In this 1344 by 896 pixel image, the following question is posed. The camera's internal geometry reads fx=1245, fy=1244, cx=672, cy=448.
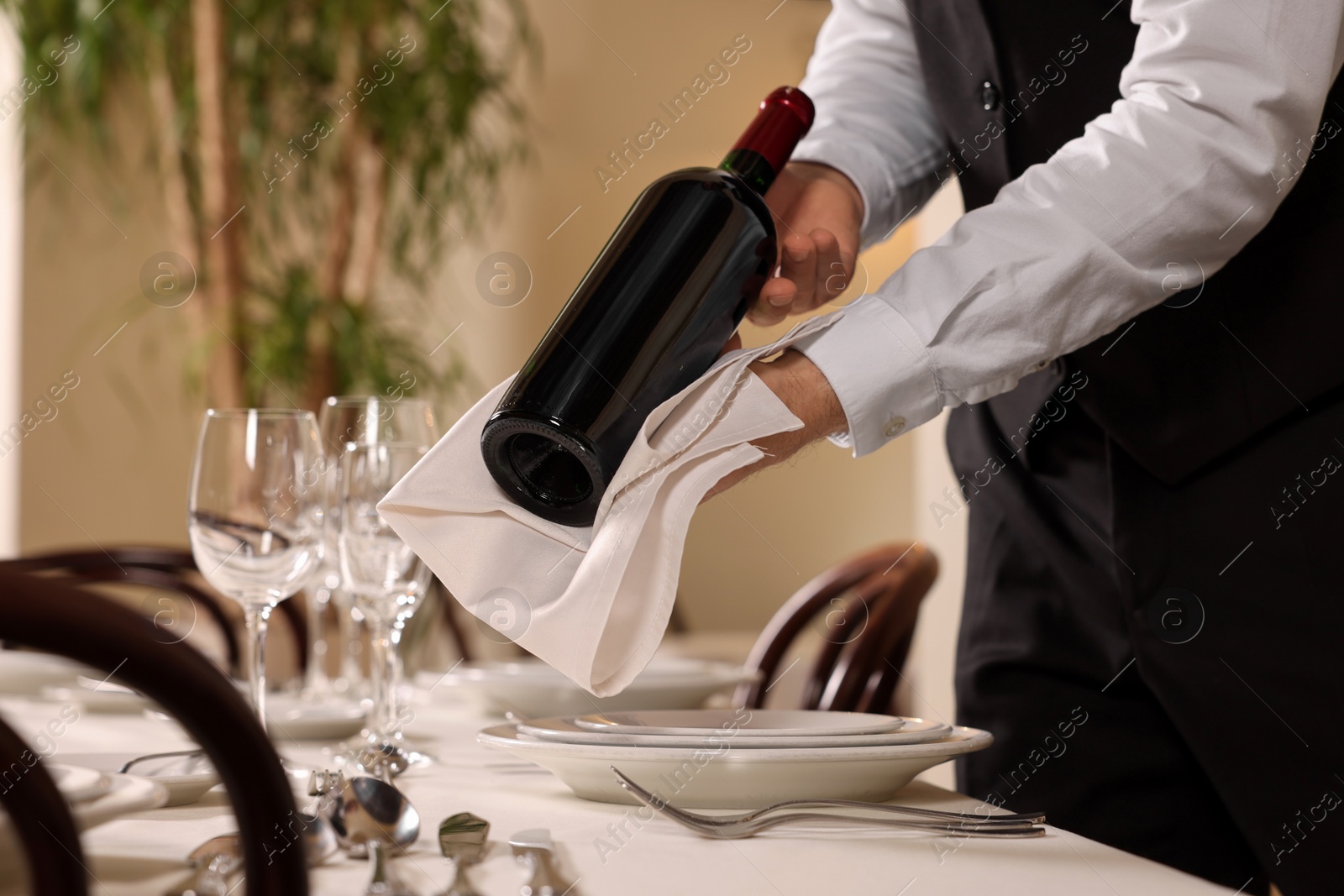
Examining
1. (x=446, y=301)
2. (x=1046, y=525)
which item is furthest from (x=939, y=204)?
(x=446, y=301)

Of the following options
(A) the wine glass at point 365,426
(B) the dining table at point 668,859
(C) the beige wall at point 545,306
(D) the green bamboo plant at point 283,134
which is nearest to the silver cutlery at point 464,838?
(B) the dining table at point 668,859

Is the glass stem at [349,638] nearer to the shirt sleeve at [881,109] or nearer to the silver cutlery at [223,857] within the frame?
the silver cutlery at [223,857]

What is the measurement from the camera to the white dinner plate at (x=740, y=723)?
617 mm

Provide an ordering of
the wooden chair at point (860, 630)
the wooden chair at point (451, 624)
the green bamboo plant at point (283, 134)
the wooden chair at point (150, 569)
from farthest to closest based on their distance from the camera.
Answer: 1. the green bamboo plant at point (283, 134)
2. the wooden chair at point (451, 624)
3. the wooden chair at point (150, 569)
4. the wooden chair at point (860, 630)

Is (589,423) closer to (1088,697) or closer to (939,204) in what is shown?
(1088,697)

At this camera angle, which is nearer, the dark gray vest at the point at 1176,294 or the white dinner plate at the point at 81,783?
the white dinner plate at the point at 81,783

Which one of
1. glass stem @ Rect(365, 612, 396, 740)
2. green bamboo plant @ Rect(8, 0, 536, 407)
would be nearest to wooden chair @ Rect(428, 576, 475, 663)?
green bamboo plant @ Rect(8, 0, 536, 407)

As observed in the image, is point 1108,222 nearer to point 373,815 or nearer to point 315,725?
point 373,815

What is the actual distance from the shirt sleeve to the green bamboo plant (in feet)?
6.11

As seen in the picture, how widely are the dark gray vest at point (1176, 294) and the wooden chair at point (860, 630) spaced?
0.33m

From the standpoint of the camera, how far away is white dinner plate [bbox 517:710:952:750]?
1.91ft

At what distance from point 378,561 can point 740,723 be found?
0.88ft

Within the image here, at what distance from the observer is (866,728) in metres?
0.64

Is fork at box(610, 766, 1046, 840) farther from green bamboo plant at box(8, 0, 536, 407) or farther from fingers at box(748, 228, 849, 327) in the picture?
green bamboo plant at box(8, 0, 536, 407)
